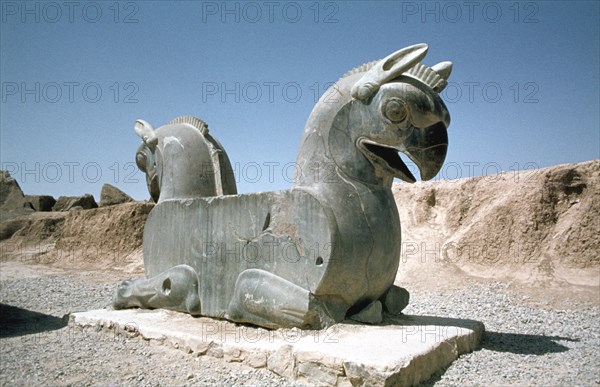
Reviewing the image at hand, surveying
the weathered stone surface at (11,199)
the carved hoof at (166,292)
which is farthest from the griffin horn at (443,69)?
the weathered stone surface at (11,199)

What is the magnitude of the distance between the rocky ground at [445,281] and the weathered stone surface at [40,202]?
1.13 metres

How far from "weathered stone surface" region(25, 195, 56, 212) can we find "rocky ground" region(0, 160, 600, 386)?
1133 mm

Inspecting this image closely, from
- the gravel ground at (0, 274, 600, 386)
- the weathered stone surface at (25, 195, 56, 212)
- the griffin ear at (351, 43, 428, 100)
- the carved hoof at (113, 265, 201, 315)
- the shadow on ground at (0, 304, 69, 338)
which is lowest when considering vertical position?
the shadow on ground at (0, 304, 69, 338)

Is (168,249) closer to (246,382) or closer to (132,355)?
(132,355)

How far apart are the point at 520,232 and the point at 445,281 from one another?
2069 millimetres

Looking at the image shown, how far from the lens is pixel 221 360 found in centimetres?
374

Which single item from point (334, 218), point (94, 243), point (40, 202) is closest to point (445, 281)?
point (334, 218)

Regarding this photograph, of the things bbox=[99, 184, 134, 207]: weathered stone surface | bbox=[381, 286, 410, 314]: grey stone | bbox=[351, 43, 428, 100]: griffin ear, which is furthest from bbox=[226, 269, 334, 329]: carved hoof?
bbox=[99, 184, 134, 207]: weathered stone surface

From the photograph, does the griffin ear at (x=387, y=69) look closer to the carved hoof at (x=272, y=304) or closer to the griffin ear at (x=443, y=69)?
the griffin ear at (x=443, y=69)

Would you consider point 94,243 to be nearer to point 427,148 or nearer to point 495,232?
point 495,232

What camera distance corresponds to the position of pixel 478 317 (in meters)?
6.21

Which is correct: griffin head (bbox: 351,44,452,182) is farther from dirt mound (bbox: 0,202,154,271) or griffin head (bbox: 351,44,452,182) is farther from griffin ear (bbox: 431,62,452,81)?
dirt mound (bbox: 0,202,154,271)

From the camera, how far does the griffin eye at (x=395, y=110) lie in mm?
3705

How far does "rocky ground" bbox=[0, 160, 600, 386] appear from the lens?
3.61 meters
